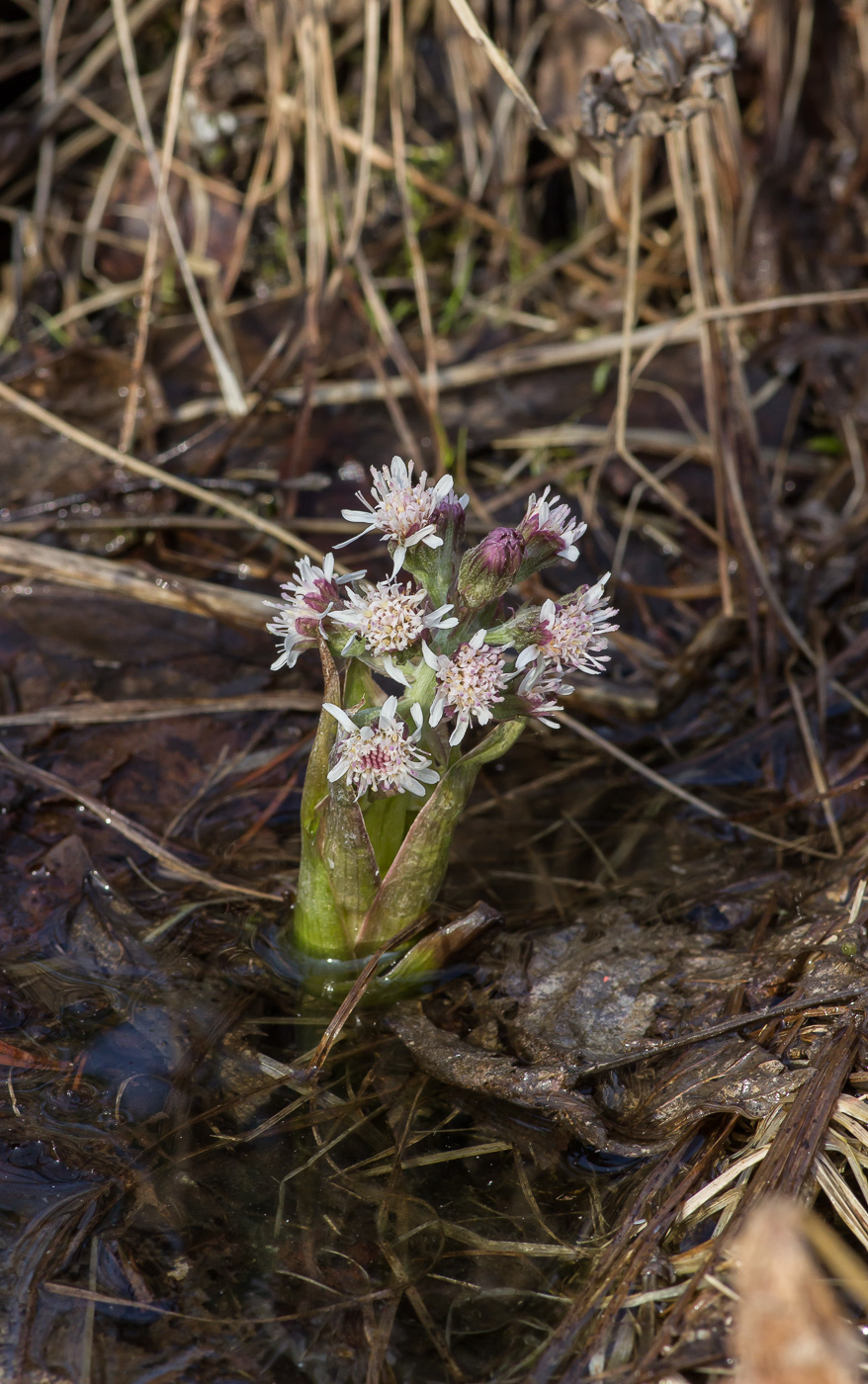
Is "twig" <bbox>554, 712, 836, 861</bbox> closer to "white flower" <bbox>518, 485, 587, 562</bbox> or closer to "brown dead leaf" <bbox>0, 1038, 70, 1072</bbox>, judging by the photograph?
"white flower" <bbox>518, 485, 587, 562</bbox>

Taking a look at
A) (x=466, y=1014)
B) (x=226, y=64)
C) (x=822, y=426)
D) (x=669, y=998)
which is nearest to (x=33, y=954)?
(x=466, y=1014)

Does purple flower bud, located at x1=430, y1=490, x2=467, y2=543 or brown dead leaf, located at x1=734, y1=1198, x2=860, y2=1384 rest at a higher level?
purple flower bud, located at x1=430, y1=490, x2=467, y2=543

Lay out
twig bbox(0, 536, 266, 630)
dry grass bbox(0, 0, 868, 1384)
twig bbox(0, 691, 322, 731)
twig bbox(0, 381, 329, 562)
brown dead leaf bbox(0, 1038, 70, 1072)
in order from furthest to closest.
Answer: twig bbox(0, 381, 329, 562)
twig bbox(0, 536, 266, 630)
twig bbox(0, 691, 322, 731)
dry grass bbox(0, 0, 868, 1384)
brown dead leaf bbox(0, 1038, 70, 1072)

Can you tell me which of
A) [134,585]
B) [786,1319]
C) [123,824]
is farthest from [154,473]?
[786,1319]

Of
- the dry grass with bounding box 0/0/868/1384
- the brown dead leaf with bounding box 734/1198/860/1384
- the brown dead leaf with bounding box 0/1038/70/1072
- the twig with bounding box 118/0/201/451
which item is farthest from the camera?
the twig with bounding box 118/0/201/451

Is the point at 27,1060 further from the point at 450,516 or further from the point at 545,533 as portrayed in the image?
the point at 545,533

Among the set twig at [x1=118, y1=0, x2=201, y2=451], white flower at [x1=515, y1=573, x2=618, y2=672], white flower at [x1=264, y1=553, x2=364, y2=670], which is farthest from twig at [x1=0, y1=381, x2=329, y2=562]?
white flower at [x1=515, y1=573, x2=618, y2=672]

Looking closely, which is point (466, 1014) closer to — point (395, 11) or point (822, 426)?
point (822, 426)
